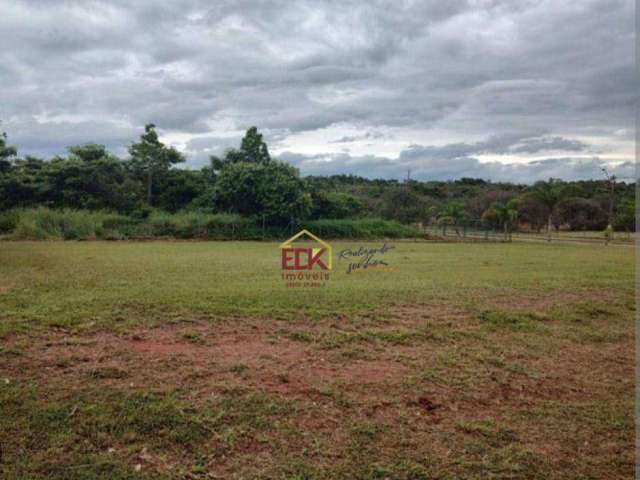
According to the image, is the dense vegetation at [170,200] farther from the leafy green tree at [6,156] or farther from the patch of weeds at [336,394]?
the patch of weeds at [336,394]

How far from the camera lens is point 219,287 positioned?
6777mm

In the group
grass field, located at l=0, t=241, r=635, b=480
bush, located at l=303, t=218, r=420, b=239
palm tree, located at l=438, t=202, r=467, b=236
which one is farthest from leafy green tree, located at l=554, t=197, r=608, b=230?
grass field, located at l=0, t=241, r=635, b=480

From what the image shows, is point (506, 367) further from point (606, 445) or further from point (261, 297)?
point (261, 297)

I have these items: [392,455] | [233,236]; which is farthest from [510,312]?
[233,236]

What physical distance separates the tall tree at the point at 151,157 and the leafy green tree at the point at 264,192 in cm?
534

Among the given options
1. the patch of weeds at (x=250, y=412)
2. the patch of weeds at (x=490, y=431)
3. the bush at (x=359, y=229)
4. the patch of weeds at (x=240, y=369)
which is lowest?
the patch of weeds at (x=490, y=431)

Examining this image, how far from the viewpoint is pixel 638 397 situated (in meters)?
3.53

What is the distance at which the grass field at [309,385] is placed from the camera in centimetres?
261

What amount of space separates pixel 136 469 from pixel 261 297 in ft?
11.9

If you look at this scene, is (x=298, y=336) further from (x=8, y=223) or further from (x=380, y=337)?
(x=8, y=223)

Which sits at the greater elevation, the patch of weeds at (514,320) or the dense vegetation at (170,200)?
the dense vegetation at (170,200)

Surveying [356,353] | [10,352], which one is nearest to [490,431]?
[356,353]

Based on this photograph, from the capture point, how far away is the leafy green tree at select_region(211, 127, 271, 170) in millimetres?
25812

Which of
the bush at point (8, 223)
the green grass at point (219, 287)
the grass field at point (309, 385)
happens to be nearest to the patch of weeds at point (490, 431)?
the grass field at point (309, 385)
